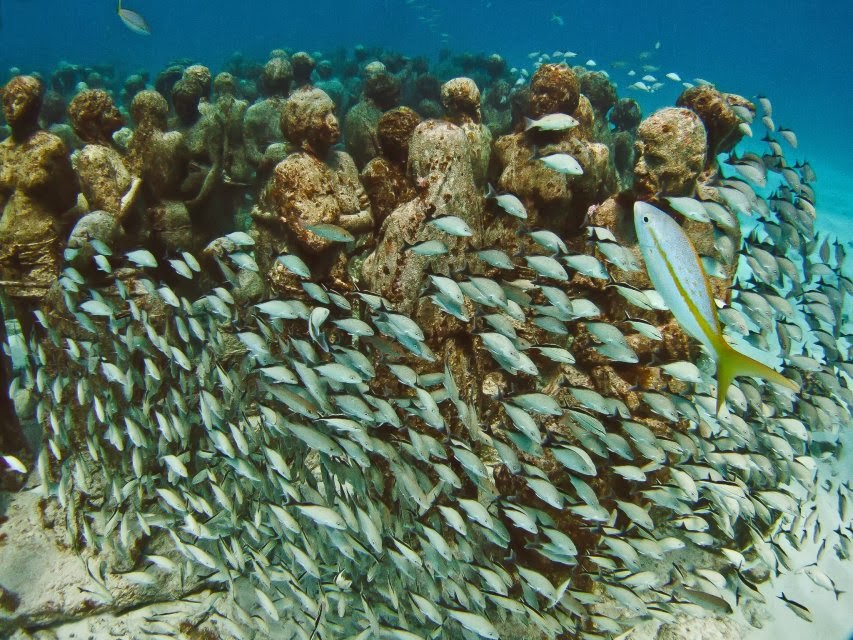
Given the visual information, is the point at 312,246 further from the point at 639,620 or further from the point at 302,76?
the point at 302,76

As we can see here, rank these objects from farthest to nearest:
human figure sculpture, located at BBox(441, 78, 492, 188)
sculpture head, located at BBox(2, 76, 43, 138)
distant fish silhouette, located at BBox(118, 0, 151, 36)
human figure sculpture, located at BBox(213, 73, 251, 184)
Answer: distant fish silhouette, located at BBox(118, 0, 151, 36)
human figure sculpture, located at BBox(213, 73, 251, 184)
human figure sculpture, located at BBox(441, 78, 492, 188)
sculpture head, located at BBox(2, 76, 43, 138)

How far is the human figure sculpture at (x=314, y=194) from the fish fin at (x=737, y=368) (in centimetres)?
402

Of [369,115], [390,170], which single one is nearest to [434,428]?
[390,170]

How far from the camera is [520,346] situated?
14.1ft

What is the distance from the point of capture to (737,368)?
1688 millimetres

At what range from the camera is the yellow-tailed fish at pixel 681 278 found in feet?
5.13

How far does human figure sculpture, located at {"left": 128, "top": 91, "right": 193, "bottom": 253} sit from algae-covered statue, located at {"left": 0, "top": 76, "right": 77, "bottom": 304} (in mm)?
885

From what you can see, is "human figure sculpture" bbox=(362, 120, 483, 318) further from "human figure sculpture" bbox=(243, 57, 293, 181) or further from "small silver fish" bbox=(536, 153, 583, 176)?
"human figure sculpture" bbox=(243, 57, 293, 181)

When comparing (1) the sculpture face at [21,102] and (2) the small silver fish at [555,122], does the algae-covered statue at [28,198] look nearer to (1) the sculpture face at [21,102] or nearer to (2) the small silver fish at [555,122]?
(1) the sculpture face at [21,102]

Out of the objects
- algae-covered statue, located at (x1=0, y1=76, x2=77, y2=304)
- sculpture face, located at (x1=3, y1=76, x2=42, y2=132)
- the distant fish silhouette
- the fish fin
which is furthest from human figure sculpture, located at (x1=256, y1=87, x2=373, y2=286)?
the distant fish silhouette

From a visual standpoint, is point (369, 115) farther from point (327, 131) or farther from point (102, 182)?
point (102, 182)

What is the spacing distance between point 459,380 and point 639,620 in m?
2.59

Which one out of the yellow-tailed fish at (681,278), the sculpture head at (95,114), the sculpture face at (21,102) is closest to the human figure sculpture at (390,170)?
the sculpture head at (95,114)

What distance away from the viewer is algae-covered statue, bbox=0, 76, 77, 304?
5.58 meters
